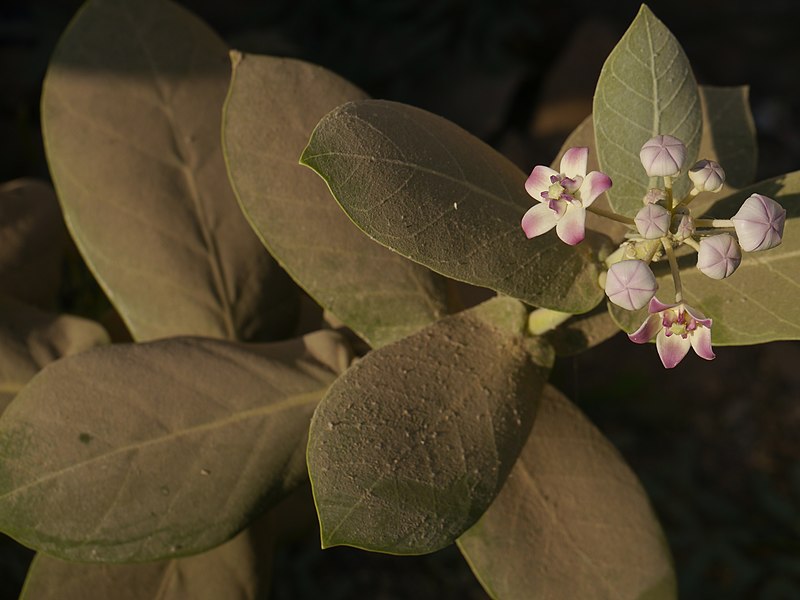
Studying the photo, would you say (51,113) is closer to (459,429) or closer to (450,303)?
(450,303)

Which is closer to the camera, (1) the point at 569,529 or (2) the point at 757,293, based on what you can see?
(2) the point at 757,293

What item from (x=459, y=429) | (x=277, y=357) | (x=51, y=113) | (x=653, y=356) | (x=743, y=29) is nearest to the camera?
(x=459, y=429)

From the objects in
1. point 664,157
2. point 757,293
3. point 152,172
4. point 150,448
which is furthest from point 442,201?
point 152,172

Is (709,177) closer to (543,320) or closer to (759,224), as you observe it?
(759,224)

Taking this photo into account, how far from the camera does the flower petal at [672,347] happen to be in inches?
30.7

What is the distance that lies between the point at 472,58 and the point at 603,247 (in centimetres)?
169

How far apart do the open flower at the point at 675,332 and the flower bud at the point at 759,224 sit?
7 cm

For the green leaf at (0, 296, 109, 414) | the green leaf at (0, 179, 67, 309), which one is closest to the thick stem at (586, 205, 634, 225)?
the green leaf at (0, 296, 109, 414)

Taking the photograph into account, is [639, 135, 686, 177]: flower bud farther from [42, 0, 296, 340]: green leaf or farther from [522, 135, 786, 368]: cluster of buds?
[42, 0, 296, 340]: green leaf

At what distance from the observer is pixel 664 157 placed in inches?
29.5

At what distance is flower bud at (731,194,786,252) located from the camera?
721 mm

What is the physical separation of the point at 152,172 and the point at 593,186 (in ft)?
2.11

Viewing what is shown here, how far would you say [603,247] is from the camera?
34.4 inches

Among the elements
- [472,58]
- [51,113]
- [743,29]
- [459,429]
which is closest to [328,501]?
[459,429]
